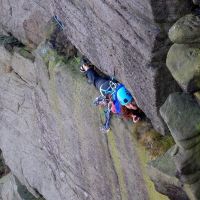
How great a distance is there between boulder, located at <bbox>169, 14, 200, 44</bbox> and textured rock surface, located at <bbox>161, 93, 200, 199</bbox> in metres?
0.67

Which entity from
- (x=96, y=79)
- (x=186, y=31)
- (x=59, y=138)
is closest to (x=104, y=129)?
(x=96, y=79)

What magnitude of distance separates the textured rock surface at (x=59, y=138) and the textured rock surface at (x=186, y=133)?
1677mm

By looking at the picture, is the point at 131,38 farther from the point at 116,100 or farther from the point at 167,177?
the point at 167,177

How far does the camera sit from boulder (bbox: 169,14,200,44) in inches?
182

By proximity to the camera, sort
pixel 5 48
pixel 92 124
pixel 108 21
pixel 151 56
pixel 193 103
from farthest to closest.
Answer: pixel 5 48
pixel 92 124
pixel 108 21
pixel 151 56
pixel 193 103

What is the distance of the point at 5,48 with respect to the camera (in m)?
10.6

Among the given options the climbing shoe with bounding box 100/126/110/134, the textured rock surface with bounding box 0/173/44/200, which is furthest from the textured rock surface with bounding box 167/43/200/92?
the textured rock surface with bounding box 0/173/44/200

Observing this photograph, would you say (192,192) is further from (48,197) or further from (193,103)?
(48,197)

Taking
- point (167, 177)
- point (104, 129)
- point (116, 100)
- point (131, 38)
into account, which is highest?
point (131, 38)

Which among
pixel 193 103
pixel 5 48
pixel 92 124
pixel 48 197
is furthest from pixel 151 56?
pixel 48 197

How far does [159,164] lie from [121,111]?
1282mm

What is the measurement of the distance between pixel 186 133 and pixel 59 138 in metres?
4.79

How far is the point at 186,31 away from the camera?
4629 millimetres

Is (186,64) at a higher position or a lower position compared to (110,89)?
higher
